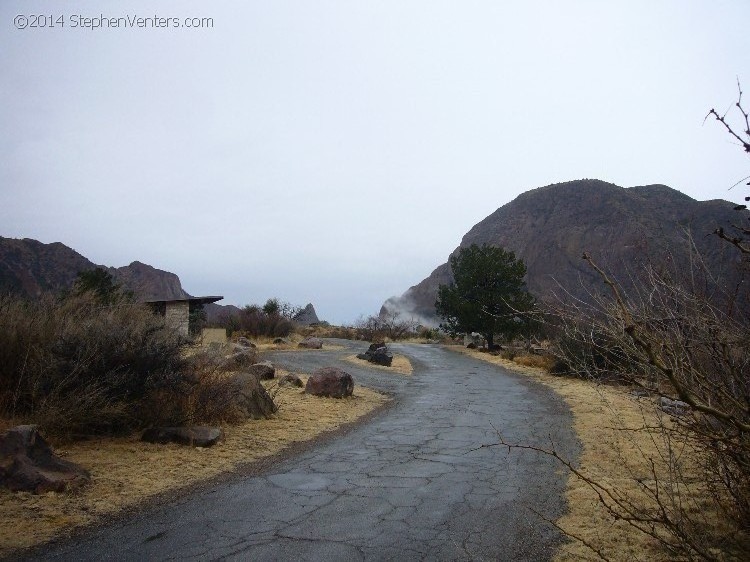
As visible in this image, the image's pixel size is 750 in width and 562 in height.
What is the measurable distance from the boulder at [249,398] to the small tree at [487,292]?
73.9 feet

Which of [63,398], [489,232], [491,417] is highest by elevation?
[489,232]

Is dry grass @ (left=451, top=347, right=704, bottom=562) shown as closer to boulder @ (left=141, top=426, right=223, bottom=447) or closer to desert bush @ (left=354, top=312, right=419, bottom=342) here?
boulder @ (left=141, top=426, right=223, bottom=447)

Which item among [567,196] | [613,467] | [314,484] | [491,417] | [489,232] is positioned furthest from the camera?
[489,232]

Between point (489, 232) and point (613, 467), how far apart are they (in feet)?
328

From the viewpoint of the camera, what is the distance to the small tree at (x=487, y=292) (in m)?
31.8

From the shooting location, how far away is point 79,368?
696 cm

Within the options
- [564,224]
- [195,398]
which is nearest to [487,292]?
[195,398]

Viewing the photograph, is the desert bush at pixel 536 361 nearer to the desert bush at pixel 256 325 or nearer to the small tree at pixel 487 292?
the small tree at pixel 487 292

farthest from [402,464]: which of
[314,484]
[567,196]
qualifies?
[567,196]

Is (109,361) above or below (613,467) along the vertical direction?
above

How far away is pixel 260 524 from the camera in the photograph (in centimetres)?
459

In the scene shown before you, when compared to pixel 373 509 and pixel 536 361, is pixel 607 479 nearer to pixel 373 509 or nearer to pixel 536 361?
pixel 373 509

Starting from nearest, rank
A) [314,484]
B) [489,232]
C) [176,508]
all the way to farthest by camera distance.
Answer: [176,508] < [314,484] < [489,232]

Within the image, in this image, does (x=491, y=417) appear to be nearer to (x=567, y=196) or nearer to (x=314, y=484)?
(x=314, y=484)
